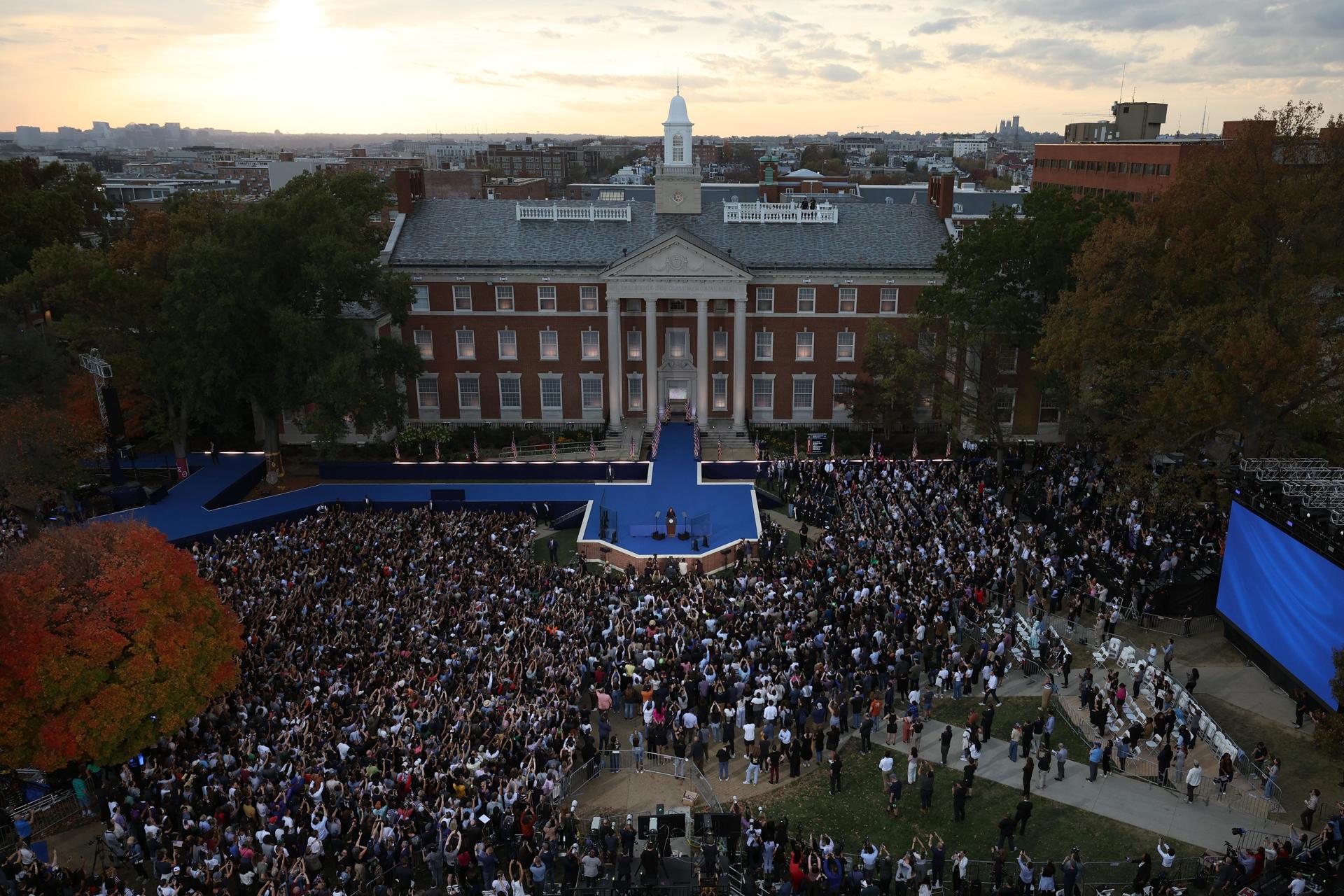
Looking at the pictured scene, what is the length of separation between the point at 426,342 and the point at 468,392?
3728mm

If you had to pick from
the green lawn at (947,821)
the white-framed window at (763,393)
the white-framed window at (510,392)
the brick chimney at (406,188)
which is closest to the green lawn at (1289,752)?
the green lawn at (947,821)

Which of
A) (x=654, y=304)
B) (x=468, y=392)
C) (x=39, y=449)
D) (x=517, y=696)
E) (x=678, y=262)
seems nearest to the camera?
(x=517, y=696)

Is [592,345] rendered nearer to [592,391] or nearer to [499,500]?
[592,391]

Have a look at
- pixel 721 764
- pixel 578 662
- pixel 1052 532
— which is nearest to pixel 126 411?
pixel 578 662

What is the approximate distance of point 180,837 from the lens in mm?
19344

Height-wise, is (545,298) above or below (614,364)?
above

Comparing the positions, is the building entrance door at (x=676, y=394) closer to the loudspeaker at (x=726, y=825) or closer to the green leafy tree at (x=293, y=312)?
the green leafy tree at (x=293, y=312)

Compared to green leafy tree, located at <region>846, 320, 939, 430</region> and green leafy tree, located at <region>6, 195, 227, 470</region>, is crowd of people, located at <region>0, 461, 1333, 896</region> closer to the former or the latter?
green leafy tree, located at <region>846, 320, 939, 430</region>

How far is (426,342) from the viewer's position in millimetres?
53406

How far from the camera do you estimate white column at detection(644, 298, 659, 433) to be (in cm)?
5150

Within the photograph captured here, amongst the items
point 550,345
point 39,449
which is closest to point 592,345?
point 550,345

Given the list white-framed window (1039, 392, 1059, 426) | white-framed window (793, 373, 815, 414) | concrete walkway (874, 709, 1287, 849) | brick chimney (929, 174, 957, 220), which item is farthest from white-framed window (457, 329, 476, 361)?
concrete walkway (874, 709, 1287, 849)

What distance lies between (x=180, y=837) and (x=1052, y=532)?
2969cm

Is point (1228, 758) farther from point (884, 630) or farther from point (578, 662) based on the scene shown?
point (578, 662)
